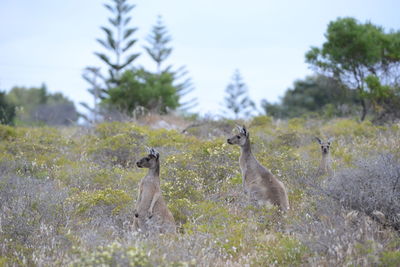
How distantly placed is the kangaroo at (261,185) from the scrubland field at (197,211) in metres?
0.30

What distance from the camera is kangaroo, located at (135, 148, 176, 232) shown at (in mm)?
7781

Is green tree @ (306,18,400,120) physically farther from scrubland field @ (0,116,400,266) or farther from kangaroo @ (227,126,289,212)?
kangaroo @ (227,126,289,212)

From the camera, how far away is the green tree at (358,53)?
2186cm

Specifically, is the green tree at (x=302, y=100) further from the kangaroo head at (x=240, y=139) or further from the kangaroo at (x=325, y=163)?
the kangaroo head at (x=240, y=139)

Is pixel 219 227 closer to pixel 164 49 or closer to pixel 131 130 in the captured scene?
pixel 131 130

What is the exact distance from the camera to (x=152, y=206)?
26.0ft

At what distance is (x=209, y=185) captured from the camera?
10781mm

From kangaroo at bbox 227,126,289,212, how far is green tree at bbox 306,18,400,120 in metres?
13.0

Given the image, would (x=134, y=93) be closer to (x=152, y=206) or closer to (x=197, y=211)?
(x=197, y=211)

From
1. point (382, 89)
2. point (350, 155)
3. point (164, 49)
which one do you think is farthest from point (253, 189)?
point (164, 49)

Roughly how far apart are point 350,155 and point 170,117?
11.7m

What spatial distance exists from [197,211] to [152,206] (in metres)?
1.03

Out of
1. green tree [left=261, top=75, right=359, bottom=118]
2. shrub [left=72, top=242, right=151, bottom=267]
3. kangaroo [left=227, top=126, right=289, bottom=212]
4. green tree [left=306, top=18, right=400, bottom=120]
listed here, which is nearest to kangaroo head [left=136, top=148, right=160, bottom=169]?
kangaroo [left=227, top=126, right=289, bottom=212]

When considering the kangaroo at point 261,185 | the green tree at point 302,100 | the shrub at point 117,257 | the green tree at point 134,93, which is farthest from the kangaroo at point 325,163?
the green tree at point 302,100
